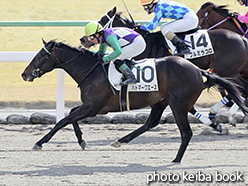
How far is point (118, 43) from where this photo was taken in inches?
213

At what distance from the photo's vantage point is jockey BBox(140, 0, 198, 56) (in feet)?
21.7

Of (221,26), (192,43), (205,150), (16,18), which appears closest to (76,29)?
(16,18)

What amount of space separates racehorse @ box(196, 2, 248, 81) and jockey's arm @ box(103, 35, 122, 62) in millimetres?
2978

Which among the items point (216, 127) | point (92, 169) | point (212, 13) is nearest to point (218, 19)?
point (212, 13)

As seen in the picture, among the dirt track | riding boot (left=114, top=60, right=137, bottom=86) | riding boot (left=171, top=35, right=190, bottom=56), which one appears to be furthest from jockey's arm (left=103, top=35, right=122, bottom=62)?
riding boot (left=171, top=35, right=190, bottom=56)

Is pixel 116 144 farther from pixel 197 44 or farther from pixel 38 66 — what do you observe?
pixel 197 44

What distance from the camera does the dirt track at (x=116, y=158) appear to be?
173 inches

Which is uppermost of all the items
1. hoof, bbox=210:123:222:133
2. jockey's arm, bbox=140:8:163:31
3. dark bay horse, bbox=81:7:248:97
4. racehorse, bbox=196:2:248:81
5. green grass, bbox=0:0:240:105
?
jockey's arm, bbox=140:8:163:31

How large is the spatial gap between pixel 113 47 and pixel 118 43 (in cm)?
10

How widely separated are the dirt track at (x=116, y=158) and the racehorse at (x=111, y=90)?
248 millimetres

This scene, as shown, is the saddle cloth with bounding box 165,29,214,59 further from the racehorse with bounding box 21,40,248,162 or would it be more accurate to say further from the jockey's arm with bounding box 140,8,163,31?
the racehorse with bounding box 21,40,248,162

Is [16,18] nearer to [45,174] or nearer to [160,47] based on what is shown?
[160,47]

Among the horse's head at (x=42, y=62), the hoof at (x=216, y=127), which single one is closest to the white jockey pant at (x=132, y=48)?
the horse's head at (x=42, y=62)

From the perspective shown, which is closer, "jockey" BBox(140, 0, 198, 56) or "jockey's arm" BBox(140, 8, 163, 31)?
"jockey's arm" BBox(140, 8, 163, 31)
